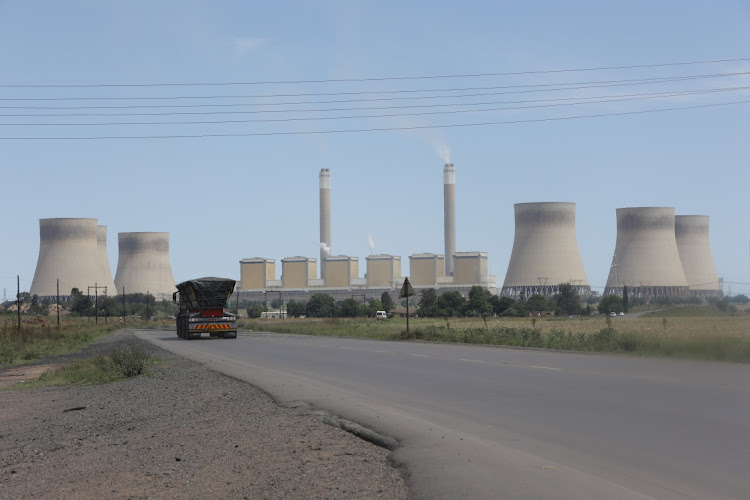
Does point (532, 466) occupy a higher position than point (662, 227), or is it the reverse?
point (662, 227)

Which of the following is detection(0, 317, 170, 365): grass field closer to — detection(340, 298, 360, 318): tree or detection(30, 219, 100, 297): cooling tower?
detection(30, 219, 100, 297): cooling tower

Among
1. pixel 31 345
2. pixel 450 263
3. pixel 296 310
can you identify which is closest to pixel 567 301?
pixel 296 310

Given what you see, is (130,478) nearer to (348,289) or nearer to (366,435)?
(366,435)

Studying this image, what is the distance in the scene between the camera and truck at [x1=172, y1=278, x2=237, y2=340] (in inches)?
1584

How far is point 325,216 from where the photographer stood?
143 meters

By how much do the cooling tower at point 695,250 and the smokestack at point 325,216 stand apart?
5265cm

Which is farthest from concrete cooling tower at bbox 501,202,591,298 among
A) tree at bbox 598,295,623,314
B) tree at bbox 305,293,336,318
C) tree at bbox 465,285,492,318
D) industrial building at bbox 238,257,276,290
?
industrial building at bbox 238,257,276,290

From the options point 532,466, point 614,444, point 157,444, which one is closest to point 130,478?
point 157,444

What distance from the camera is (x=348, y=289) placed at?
153750 mm

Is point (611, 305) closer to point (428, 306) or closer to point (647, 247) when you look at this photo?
point (647, 247)

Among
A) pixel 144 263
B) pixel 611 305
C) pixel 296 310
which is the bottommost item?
pixel 296 310

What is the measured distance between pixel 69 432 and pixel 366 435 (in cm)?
386

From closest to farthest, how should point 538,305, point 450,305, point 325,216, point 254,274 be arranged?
1. point 450,305
2. point 538,305
3. point 325,216
4. point 254,274

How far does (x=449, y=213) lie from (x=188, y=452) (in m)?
132
